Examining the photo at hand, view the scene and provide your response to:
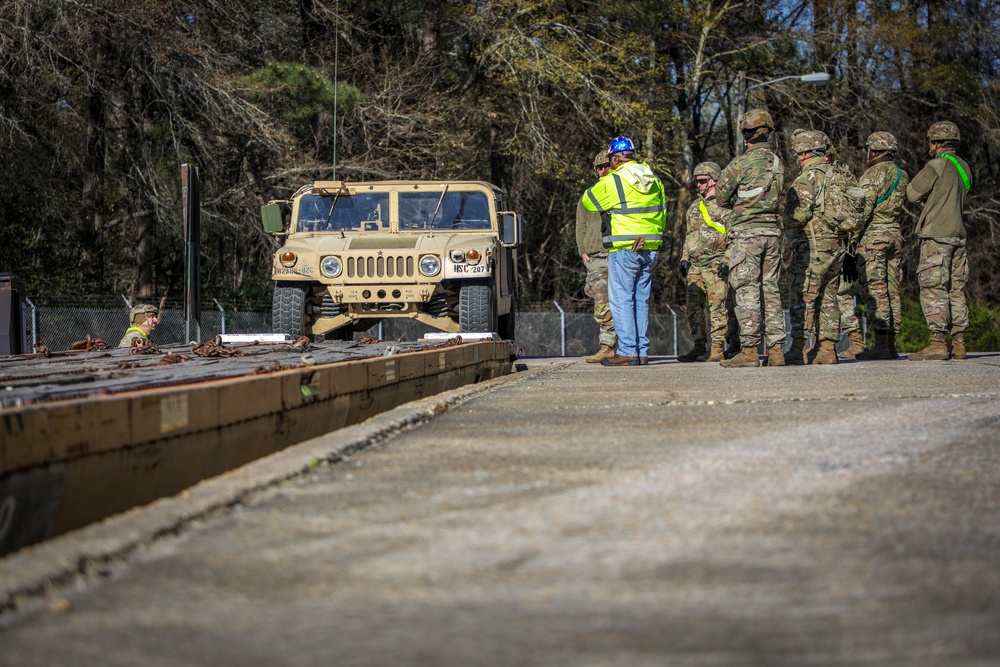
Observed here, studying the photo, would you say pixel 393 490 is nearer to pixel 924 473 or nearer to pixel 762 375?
pixel 924 473

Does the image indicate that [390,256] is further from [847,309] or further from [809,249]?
[847,309]

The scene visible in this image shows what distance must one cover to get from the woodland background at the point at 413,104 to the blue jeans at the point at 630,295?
8.72 meters

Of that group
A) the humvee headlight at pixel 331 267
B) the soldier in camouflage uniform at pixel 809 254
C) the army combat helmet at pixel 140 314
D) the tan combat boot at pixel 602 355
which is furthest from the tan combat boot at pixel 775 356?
the army combat helmet at pixel 140 314

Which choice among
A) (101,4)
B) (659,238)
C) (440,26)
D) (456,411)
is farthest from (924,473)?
(440,26)

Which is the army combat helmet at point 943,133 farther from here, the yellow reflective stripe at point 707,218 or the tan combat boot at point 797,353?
the tan combat boot at point 797,353

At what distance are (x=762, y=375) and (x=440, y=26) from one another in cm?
2023

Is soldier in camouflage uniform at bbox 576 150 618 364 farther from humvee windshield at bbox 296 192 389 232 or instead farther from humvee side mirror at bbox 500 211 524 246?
humvee windshield at bbox 296 192 389 232

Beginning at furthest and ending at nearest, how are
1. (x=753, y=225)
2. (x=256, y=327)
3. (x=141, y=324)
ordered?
(x=256, y=327) < (x=141, y=324) < (x=753, y=225)

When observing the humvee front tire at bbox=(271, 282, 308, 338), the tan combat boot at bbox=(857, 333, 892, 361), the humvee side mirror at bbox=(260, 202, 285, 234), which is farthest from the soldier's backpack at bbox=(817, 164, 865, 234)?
the humvee side mirror at bbox=(260, 202, 285, 234)

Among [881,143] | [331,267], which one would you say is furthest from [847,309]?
[331,267]

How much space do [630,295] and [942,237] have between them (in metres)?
3.15

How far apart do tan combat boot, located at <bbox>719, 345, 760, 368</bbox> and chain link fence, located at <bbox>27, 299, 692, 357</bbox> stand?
950 centimetres

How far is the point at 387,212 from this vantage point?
13461mm

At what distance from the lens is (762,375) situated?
29.4ft
